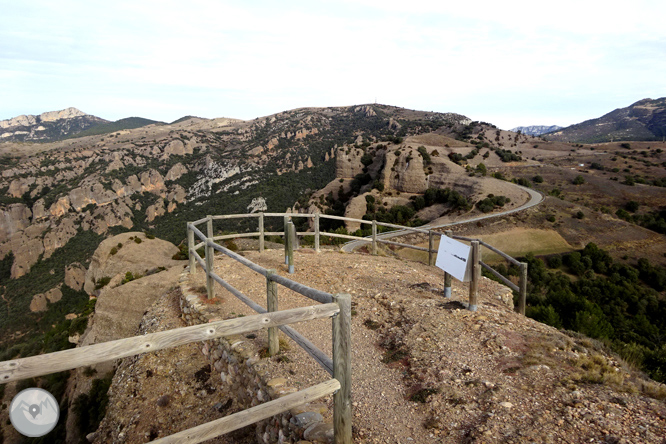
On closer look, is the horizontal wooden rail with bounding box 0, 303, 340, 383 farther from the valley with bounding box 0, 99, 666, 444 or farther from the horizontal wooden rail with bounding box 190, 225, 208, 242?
the valley with bounding box 0, 99, 666, 444

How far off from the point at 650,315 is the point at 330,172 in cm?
7075

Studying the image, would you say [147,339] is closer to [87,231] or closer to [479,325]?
[479,325]

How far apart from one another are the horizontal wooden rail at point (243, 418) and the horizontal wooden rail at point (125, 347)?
1.80 feet

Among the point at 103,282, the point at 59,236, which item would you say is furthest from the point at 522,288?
the point at 59,236

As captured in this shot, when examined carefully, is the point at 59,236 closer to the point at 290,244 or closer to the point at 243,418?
the point at 290,244

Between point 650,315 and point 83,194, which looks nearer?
point 650,315

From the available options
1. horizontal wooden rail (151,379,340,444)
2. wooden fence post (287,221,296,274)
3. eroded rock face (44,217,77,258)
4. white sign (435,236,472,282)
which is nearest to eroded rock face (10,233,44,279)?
eroded rock face (44,217,77,258)

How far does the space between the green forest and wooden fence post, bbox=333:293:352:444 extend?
1374 centimetres

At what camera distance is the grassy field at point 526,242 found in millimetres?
29484

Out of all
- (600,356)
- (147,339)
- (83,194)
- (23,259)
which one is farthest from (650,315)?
(83,194)

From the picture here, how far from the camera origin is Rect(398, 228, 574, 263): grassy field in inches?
1161

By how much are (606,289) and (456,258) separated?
25.2 m

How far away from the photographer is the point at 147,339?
7.22 ft

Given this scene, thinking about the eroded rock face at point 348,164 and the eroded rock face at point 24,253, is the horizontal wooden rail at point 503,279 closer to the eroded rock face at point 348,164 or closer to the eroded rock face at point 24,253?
the eroded rock face at point 348,164
